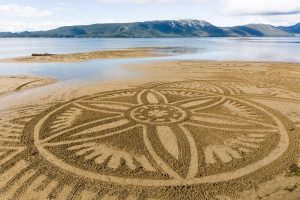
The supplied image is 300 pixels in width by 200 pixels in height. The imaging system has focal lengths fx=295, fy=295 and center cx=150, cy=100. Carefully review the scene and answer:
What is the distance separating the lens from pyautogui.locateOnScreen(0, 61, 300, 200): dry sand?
12461mm

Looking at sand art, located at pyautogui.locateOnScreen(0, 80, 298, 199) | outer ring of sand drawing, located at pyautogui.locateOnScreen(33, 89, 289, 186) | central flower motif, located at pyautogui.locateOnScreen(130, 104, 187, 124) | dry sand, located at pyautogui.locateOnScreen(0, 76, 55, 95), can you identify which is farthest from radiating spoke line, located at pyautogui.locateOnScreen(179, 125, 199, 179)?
dry sand, located at pyautogui.locateOnScreen(0, 76, 55, 95)

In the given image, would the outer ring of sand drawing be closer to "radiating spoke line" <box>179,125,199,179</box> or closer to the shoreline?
"radiating spoke line" <box>179,125,199,179</box>

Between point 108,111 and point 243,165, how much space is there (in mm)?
11922

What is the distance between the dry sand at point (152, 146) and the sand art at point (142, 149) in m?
0.05

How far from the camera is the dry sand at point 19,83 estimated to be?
105 feet

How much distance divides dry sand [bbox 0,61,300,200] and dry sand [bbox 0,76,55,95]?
5187 mm

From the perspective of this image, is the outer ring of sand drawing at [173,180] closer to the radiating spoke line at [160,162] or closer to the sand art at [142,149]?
the sand art at [142,149]

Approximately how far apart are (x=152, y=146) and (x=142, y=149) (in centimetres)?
68

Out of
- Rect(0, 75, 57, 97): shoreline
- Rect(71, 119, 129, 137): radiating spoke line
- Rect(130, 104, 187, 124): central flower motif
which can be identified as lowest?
Rect(71, 119, 129, 137): radiating spoke line

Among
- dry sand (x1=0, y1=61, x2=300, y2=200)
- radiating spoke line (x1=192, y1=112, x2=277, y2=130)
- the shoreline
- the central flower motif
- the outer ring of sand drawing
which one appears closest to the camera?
dry sand (x1=0, y1=61, x2=300, y2=200)

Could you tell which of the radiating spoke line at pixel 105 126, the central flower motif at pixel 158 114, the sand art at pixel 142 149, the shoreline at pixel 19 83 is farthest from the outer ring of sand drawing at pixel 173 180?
the shoreline at pixel 19 83

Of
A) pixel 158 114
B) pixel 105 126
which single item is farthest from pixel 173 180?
pixel 158 114

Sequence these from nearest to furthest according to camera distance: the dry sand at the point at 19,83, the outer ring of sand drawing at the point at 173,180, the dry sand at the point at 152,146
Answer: the dry sand at the point at 152,146 < the outer ring of sand drawing at the point at 173,180 < the dry sand at the point at 19,83

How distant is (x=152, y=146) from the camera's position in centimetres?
1653
